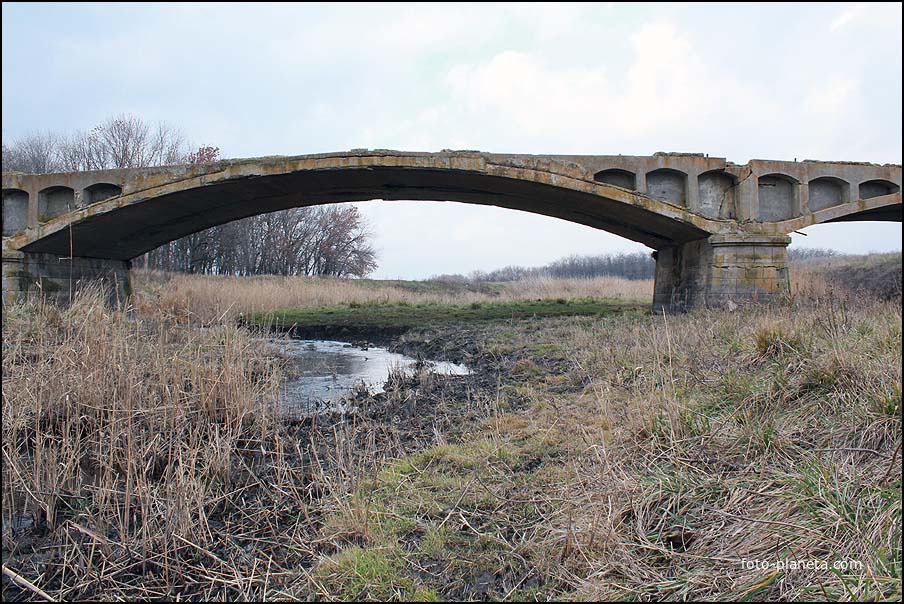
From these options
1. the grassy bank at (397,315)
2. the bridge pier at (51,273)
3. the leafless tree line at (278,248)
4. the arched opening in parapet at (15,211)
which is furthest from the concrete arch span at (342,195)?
the leafless tree line at (278,248)

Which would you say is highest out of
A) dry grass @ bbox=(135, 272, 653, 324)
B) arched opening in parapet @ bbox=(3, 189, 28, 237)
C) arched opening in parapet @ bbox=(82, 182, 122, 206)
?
arched opening in parapet @ bbox=(82, 182, 122, 206)

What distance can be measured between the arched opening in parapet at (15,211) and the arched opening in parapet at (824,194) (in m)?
21.9

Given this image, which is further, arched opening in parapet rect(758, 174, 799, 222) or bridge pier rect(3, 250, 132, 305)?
bridge pier rect(3, 250, 132, 305)

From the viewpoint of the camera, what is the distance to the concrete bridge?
1372cm

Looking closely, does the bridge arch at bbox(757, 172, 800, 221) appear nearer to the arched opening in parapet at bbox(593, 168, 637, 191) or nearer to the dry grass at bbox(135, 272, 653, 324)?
the arched opening in parapet at bbox(593, 168, 637, 191)

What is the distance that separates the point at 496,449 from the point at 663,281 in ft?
50.2

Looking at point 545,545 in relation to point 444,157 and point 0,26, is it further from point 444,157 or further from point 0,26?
point 444,157

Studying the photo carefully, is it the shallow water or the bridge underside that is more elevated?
the bridge underside

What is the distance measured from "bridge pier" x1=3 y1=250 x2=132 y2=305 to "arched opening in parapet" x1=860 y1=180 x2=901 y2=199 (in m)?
20.2

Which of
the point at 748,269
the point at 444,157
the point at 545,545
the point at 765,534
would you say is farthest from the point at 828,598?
the point at 748,269

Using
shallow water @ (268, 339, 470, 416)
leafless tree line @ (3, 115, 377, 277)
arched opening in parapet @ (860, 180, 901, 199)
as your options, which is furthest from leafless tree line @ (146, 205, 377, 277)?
arched opening in parapet @ (860, 180, 901, 199)

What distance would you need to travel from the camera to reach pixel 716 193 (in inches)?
572

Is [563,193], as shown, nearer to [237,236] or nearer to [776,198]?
[776,198]

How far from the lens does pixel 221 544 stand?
9.80 feet
